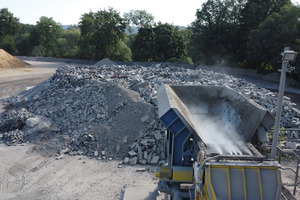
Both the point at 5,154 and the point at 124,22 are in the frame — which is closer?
the point at 5,154

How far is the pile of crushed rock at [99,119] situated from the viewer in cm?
829

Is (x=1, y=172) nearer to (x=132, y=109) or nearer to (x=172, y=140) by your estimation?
(x=132, y=109)

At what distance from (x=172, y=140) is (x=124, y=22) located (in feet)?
95.0

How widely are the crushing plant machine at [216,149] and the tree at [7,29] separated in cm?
4536

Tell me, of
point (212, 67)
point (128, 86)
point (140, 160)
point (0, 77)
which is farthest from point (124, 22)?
point (140, 160)

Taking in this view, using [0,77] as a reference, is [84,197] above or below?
below

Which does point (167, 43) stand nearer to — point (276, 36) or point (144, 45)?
point (144, 45)

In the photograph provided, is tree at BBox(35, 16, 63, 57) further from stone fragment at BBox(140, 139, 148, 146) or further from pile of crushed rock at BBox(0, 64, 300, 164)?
stone fragment at BBox(140, 139, 148, 146)

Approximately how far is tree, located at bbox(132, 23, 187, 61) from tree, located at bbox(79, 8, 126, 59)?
3207 mm

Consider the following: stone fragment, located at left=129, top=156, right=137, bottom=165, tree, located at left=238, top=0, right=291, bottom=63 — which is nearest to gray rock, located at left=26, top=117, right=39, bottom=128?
stone fragment, located at left=129, top=156, right=137, bottom=165

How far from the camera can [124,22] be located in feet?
103

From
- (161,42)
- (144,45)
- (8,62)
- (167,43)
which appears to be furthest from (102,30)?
(8,62)

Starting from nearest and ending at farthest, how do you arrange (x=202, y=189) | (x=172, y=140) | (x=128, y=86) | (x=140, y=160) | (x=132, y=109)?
(x=202, y=189)
(x=172, y=140)
(x=140, y=160)
(x=132, y=109)
(x=128, y=86)

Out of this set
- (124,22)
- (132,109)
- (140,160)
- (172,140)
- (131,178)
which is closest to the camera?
(172,140)
